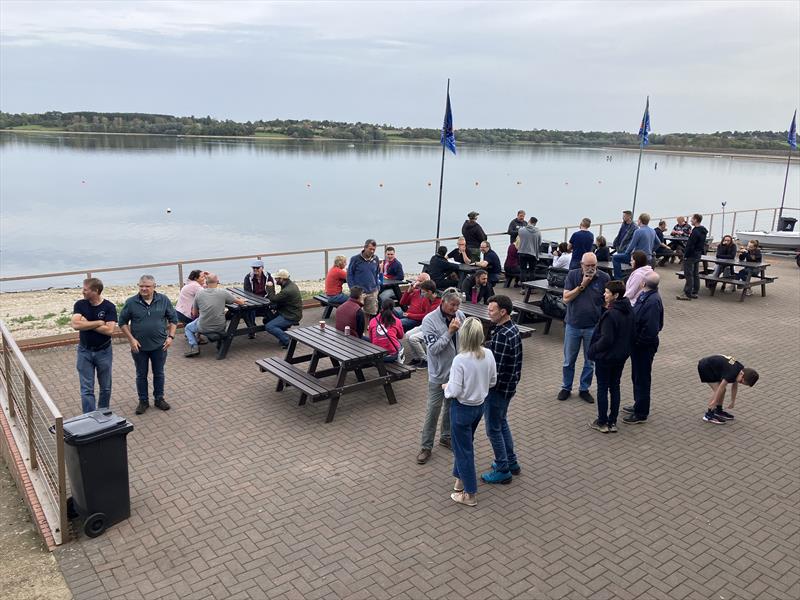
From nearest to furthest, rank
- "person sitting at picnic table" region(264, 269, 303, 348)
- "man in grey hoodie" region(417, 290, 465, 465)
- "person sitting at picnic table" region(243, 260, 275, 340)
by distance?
"man in grey hoodie" region(417, 290, 465, 465) → "person sitting at picnic table" region(264, 269, 303, 348) → "person sitting at picnic table" region(243, 260, 275, 340)

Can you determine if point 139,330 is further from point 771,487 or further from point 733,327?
point 733,327

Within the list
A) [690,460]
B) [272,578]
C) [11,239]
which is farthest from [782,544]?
[11,239]

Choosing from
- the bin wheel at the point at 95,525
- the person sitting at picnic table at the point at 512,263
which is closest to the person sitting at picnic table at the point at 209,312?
the bin wheel at the point at 95,525

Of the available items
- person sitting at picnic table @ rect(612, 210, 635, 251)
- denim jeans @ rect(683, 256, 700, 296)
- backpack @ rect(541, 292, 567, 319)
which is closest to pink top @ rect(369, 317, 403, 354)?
backpack @ rect(541, 292, 567, 319)

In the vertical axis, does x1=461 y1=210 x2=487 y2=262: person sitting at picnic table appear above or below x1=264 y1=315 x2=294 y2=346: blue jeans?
above

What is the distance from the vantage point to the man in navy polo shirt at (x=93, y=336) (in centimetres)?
685

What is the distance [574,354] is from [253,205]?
174ft

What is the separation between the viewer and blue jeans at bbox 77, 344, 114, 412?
7.12m

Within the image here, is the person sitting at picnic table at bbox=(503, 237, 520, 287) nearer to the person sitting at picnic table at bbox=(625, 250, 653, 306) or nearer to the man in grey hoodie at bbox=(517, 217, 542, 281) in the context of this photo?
the man in grey hoodie at bbox=(517, 217, 542, 281)

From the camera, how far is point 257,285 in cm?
1098

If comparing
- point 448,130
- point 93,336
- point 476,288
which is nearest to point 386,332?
point 93,336

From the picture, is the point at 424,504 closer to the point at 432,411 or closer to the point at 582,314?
the point at 432,411

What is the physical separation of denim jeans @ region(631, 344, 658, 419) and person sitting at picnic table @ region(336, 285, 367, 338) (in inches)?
135

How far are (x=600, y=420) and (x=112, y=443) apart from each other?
200 inches
